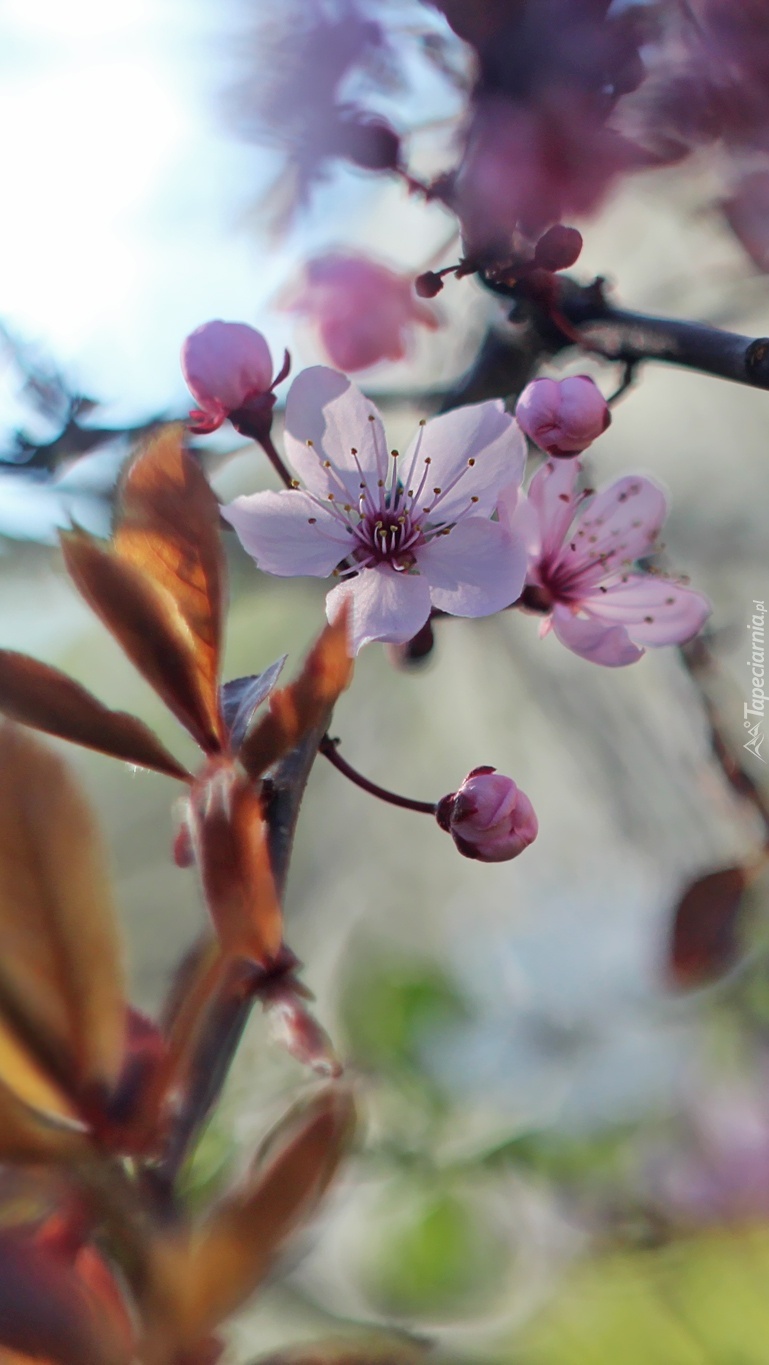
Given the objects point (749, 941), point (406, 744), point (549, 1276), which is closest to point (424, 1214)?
point (549, 1276)

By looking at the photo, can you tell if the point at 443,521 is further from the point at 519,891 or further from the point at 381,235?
the point at 519,891

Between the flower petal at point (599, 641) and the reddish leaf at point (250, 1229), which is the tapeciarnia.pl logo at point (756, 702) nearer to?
the flower petal at point (599, 641)

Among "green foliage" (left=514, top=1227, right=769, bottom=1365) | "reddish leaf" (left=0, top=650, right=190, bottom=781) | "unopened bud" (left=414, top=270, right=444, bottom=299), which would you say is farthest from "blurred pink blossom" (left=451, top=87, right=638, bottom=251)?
"green foliage" (left=514, top=1227, right=769, bottom=1365)

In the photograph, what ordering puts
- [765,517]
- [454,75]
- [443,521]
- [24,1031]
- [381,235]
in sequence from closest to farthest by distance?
[24,1031], [443,521], [454,75], [381,235], [765,517]

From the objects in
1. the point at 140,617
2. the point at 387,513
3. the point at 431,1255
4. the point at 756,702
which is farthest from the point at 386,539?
the point at 431,1255

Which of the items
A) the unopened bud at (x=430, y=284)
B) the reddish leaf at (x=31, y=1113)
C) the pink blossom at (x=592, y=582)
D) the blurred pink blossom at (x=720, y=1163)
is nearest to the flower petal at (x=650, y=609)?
the pink blossom at (x=592, y=582)

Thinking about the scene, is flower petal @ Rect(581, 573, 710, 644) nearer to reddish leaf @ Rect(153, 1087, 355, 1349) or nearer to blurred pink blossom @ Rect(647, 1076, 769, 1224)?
reddish leaf @ Rect(153, 1087, 355, 1349)

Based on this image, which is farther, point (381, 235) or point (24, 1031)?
point (381, 235)

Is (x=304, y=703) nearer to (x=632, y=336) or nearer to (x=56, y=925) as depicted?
(x=56, y=925)
